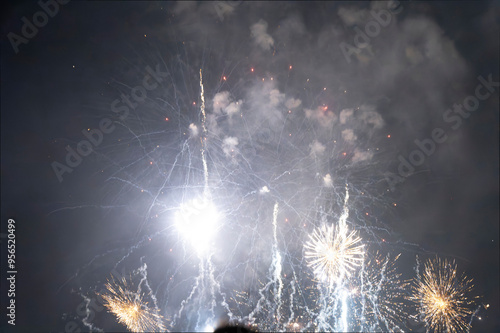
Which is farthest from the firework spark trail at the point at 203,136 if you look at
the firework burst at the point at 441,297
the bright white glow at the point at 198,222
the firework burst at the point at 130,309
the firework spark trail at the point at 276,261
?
the firework burst at the point at 441,297

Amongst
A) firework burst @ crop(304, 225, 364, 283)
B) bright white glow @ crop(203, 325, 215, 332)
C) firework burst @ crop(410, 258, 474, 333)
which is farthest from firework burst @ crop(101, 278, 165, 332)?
Answer: firework burst @ crop(410, 258, 474, 333)

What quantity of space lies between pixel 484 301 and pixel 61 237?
21.3 m

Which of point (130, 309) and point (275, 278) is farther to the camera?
point (275, 278)

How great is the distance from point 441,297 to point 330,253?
17.2 feet

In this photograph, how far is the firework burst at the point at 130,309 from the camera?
1076 cm

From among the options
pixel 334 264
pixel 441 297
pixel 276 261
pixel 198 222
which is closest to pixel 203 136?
pixel 198 222

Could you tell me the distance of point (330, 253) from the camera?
35.0 feet

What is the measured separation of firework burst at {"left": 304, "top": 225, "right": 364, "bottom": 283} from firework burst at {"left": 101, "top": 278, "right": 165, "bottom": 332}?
274 inches

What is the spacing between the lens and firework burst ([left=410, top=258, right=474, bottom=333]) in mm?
11109

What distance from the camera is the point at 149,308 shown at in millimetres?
11352

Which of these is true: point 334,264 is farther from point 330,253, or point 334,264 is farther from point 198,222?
point 198,222

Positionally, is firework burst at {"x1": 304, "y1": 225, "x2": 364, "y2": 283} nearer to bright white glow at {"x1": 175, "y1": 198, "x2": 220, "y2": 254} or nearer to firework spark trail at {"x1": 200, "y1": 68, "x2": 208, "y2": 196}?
bright white glow at {"x1": 175, "y1": 198, "x2": 220, "y2": 254}

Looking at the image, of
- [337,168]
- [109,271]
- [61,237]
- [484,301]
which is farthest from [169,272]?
[484,301]

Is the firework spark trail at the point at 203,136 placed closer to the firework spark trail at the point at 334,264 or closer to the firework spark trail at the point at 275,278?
the firework spark trail at the point at 275,278
